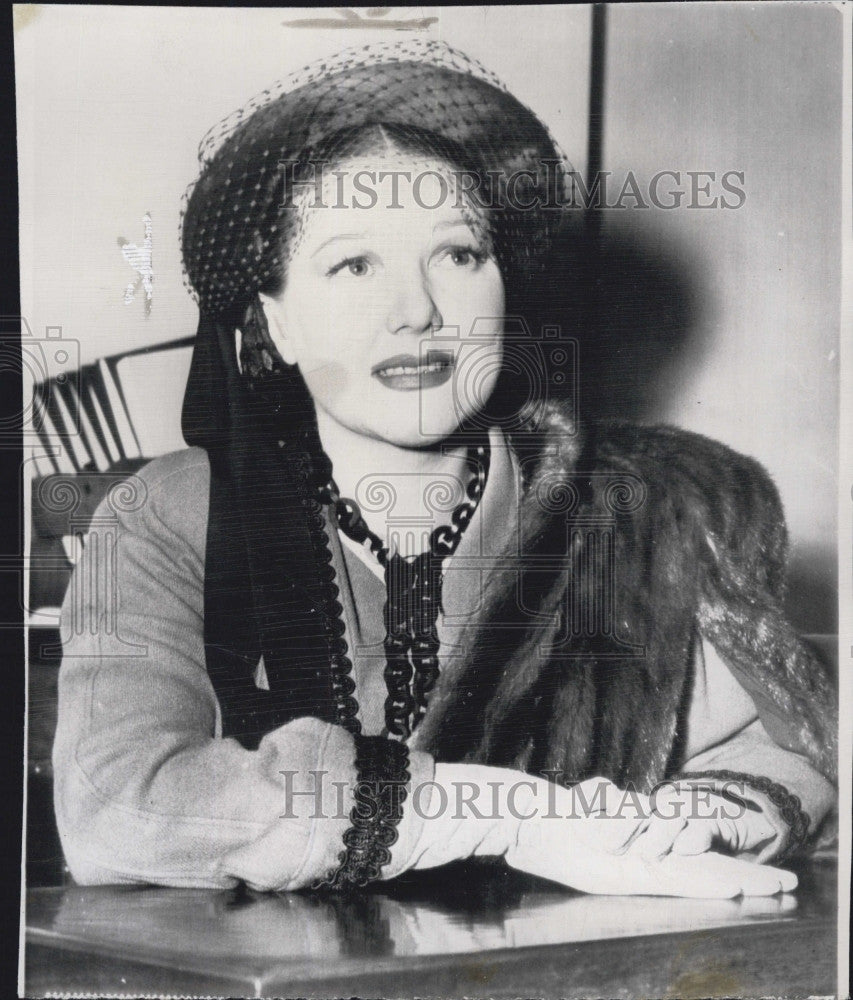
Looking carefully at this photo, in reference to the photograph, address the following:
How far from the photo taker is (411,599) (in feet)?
3.85

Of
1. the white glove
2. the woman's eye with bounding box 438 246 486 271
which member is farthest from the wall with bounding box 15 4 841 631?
the white glove

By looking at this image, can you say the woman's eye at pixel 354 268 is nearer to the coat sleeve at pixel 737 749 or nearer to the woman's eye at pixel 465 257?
the woman's eye at pixel 465 257

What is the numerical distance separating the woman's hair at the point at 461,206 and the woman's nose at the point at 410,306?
0.32ft

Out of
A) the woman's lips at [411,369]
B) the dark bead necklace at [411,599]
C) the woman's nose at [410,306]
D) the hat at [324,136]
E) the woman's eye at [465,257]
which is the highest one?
the hat at [324,136]

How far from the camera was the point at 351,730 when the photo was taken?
116 cm

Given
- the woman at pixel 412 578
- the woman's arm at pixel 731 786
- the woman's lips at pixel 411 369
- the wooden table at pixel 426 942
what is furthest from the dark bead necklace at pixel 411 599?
the woman's arm at pixel 731 786

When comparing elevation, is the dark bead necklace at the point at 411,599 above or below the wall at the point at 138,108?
below

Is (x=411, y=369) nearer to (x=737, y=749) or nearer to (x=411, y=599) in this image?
(x=411, y=599)

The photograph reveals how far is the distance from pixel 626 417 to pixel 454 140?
1.28 ft

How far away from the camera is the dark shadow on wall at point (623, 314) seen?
1184 mm

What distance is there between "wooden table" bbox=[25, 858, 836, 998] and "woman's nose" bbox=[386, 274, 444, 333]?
0.65 metres

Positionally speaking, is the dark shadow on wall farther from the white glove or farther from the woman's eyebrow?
the white glove

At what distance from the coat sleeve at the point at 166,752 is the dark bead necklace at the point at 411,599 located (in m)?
0.07

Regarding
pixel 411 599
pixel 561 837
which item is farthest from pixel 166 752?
pixel 561 837
